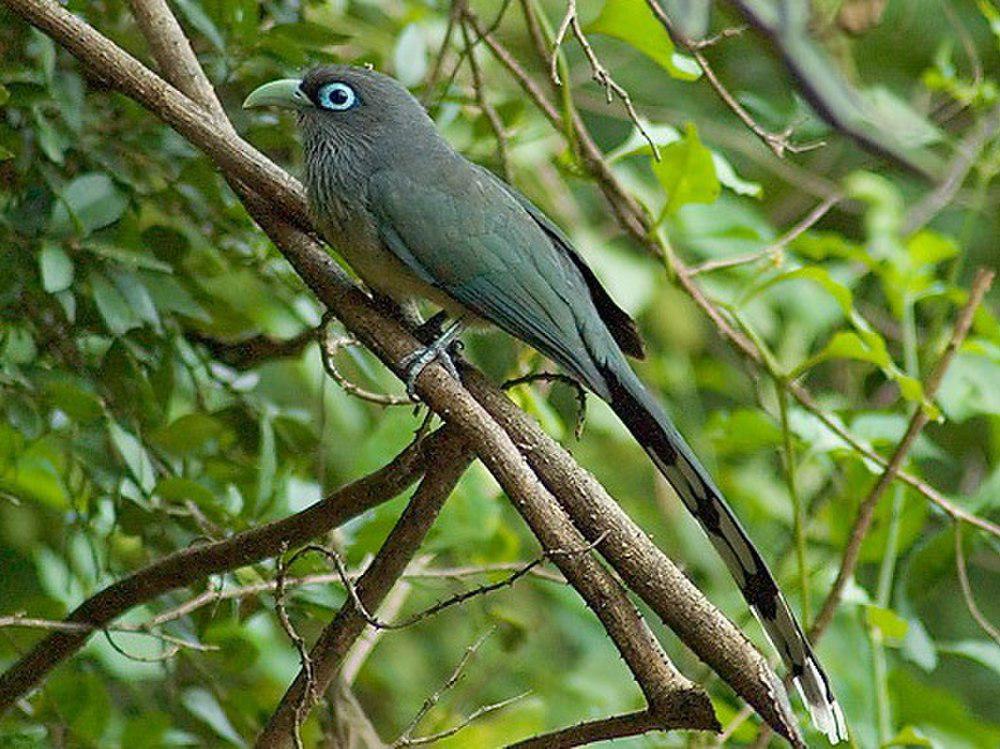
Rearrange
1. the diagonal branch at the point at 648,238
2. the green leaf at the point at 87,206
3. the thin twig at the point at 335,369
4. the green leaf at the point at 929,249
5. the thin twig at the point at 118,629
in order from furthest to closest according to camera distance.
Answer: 1. the green leaf at the point at 929,249
2. the diagonal branch at the point at 648,238
3. the green leaf at the point at 87,206
4. the thin twig at the point at 335,369
5. the thin twig at the point at 118,629

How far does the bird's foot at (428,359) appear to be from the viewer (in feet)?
6.19

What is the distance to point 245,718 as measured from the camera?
270 cm

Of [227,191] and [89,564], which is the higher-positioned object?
[227,191]

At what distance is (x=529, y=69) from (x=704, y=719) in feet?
11.4

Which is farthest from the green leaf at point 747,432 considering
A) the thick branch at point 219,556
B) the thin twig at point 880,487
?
the thick branch at point 219,556

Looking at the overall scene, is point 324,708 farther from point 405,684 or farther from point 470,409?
point 405,684

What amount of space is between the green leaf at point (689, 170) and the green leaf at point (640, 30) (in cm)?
11

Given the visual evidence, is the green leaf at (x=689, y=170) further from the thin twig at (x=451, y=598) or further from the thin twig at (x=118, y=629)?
the thin twig at (x=118, y=629)

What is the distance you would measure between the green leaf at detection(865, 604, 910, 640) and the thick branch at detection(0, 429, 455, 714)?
1.05m

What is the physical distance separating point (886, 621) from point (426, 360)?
1.17 m

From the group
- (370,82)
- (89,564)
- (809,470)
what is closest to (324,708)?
(89,564)

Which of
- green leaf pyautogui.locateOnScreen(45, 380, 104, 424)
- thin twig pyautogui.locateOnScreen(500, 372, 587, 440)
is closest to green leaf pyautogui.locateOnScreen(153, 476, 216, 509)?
green leaf pyautogui.locateOnScreen(45, 380, 104, 424)

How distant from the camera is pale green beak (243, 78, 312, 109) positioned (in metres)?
2.52

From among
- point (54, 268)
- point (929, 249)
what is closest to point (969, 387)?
point (929, 249)
